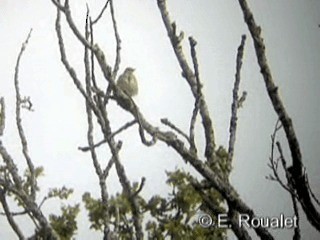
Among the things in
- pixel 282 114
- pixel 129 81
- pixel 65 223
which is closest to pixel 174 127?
pixel 282 114

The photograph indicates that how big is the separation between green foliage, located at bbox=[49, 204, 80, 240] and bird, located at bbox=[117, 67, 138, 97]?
184 cm

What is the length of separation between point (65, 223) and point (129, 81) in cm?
196

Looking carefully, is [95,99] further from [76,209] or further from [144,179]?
[76,209]

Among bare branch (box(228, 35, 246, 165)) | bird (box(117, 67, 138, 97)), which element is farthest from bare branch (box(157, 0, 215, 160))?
bird (box(117, 67, 138, 97))

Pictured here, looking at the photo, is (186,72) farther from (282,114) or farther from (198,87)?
(282,114)

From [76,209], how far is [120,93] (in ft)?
8.74

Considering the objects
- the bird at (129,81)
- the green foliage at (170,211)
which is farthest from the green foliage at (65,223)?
the bird at (129,81)

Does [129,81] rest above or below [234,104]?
above

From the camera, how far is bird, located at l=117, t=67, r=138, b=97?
2215mm

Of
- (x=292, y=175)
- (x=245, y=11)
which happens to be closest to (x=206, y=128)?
(x=292, y=175)

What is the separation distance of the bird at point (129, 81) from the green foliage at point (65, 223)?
1.84m

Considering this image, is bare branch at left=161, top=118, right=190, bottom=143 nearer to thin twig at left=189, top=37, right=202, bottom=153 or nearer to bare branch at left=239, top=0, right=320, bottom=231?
thin twig at left=189, top=37, right=202, bottom=153

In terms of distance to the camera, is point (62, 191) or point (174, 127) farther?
point (62, 191)

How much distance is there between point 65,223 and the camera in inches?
143
